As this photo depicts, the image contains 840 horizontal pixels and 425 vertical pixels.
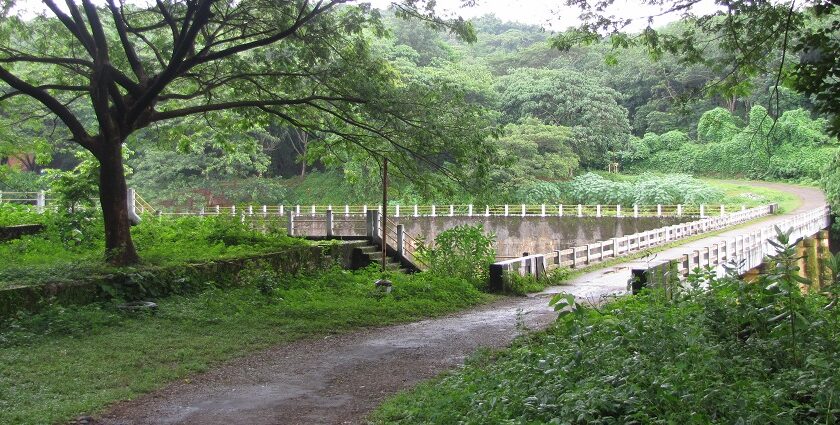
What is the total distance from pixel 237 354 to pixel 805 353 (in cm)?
638

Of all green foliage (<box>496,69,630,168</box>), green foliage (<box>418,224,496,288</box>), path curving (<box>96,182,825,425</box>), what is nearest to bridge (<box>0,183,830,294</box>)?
green foliage (<box>418,224,496,288</box>)

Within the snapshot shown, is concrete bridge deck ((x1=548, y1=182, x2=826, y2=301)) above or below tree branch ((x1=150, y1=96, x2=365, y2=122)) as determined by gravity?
below

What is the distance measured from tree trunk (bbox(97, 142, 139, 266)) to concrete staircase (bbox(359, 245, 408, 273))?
23.5 ft

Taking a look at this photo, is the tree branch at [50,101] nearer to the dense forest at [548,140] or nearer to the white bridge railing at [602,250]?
the white bridge railing at [602,250]

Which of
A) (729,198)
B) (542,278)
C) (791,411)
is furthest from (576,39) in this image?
(729,198)

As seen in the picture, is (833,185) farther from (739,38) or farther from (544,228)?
(739,38)

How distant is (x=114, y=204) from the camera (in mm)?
12867

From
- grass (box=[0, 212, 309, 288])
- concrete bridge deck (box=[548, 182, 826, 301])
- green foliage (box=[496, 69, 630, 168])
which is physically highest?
green foliage (box=[496, 69, 630, 168])

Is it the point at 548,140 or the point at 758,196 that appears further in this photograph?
the point at 548,140

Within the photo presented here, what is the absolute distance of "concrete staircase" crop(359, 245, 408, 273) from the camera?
19.2 m

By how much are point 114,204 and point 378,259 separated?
7785mm

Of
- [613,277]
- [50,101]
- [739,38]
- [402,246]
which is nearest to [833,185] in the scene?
[613,277]

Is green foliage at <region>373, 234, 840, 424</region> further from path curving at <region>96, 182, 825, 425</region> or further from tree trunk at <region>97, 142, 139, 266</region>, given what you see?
tree trunk at <region>97, 142, 139, 266</region>

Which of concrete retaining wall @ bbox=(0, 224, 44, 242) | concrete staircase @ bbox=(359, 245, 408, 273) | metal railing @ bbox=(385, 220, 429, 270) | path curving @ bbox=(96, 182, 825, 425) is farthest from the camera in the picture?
metal railing @ bbox=(385, 220, 429, 270)
